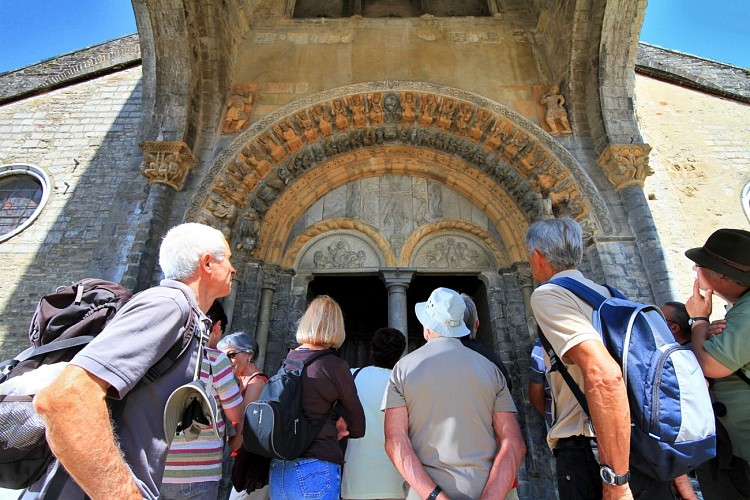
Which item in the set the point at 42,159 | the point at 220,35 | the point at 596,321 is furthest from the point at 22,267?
the point at 596,321

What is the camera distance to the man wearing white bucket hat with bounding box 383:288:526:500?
1834 mm

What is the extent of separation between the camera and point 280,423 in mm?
1788

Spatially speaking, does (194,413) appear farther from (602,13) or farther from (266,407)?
(602,13)

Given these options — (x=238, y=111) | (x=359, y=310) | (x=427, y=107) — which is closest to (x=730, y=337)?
(x=427, y=107)

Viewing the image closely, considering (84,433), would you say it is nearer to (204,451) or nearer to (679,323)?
(204,451)

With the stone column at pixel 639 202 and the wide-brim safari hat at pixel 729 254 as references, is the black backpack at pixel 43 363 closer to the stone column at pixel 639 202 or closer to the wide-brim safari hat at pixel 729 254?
the wide-brim safari hat at pixel 729 254

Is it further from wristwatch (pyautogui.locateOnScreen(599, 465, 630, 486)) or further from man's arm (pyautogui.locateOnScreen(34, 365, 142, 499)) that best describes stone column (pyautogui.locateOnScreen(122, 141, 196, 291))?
wristwatch (pyautogui.locateOnScreen(599, 465, 630, 486))

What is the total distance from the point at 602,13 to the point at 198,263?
5908 mm

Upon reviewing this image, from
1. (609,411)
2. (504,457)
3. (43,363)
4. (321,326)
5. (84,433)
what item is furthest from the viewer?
(321,326)

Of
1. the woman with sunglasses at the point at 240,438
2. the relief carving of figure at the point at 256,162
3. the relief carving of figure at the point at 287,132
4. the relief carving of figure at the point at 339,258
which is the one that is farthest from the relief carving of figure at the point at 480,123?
the woman with sunglasses at the point at 240,438

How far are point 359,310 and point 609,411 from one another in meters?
7.07

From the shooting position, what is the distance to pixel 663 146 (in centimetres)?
624

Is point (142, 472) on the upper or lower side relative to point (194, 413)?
lower

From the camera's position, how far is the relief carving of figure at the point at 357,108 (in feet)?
18.7
